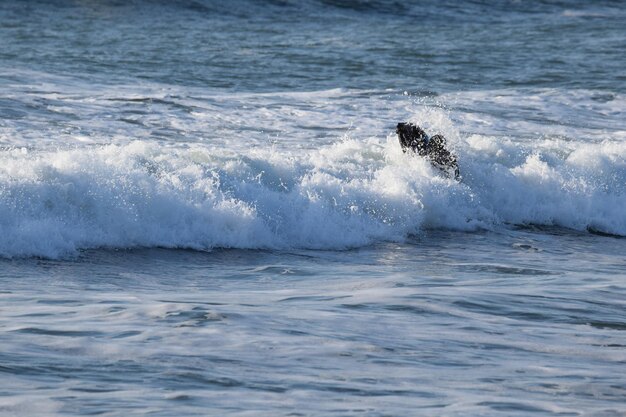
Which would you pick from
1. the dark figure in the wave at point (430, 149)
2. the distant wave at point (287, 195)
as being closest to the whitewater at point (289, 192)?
the distant wave at point (287, 195)

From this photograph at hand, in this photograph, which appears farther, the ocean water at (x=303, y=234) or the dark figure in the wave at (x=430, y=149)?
the dark figure in the wave at (x=430, y=149)

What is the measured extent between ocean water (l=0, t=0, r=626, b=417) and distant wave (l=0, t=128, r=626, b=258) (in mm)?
29

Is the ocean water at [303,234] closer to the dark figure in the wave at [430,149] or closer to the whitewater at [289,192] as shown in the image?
the whitewater at [289,192]

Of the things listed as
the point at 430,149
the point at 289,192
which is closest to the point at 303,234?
the point at 289,192

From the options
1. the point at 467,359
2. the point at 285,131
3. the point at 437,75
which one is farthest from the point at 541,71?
the point at 467,359

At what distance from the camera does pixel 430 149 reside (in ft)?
44.2

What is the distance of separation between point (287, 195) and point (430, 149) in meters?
2.23

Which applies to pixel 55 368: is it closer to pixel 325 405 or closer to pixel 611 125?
pixel 325 405

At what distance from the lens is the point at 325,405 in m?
5.63

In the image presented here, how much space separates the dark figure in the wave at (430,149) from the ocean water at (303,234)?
5.7 inches

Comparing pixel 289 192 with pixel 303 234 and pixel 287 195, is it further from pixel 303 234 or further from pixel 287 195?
pixel 303 234

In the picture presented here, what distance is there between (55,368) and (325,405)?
1.37m

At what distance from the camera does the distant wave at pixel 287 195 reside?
10562 millimetres

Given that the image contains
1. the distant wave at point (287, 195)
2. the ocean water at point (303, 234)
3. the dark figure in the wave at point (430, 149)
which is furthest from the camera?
the dark figure in the wave at point (430, 149)
